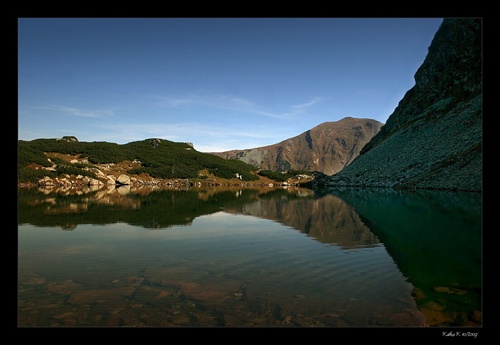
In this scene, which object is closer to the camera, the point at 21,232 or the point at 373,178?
the point at 21,232

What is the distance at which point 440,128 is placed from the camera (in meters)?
97.6

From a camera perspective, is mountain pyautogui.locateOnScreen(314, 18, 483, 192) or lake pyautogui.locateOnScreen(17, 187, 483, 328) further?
mountain pyautogui.locateOnScreen(314, 18, 483, 192)

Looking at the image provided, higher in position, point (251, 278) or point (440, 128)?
point (440, 128)

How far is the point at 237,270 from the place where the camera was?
14250 millimetres

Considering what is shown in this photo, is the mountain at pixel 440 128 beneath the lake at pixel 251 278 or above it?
above

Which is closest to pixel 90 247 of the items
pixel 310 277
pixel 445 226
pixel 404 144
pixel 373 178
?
pixel 310 277

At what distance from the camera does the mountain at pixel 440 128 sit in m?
74.2

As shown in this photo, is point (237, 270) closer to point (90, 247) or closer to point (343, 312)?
point (343, 312)

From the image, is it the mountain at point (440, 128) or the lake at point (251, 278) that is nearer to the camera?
the lake at point (251, 278)

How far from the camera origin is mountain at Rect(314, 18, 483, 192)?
2923 inches
